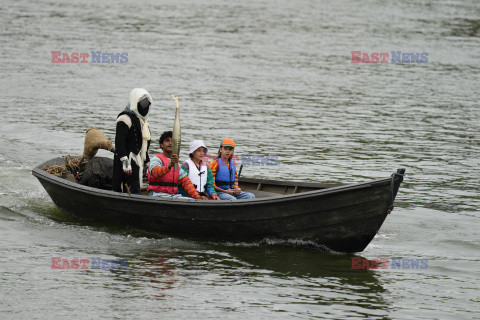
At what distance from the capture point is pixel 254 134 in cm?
1897

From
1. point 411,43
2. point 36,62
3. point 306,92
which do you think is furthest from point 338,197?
A: point 411,43

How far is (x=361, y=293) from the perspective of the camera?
30.6 ft

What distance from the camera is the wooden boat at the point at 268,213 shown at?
978 cm

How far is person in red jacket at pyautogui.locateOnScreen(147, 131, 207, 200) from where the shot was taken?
10.7 meters

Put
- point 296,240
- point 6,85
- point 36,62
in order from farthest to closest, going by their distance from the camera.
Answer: point 36,62, point 6,85, point 296,240

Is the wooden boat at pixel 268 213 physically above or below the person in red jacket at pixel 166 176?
below

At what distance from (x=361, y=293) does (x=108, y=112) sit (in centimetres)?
1288

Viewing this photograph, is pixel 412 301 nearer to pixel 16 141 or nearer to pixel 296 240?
pixel 296 240

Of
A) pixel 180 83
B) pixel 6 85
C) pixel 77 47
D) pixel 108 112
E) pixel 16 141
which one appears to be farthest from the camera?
pixel 77 47
